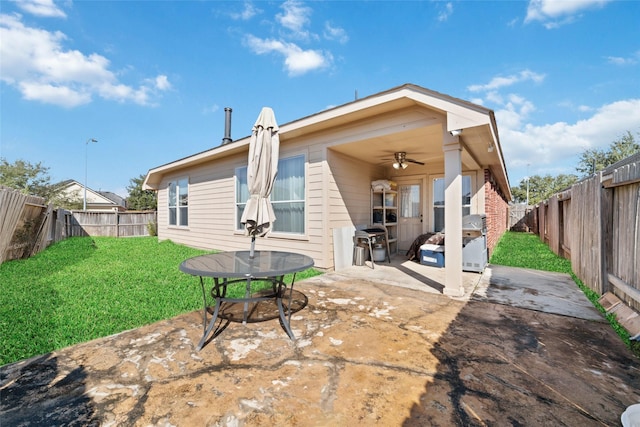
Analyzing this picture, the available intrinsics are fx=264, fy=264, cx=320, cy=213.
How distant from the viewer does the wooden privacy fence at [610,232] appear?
289 cm

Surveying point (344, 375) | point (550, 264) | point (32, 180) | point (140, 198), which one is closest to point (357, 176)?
point (550, 264)

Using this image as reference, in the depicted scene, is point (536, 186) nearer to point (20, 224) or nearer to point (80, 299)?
point (80, 299)

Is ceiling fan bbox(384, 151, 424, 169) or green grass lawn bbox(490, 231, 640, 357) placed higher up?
ceiling fan bbox(384, 151, 424, 169)

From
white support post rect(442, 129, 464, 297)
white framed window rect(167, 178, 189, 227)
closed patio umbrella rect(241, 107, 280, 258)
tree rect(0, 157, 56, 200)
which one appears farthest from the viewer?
tree rect(0, 157, 56, 200)

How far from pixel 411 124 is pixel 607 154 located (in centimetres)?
3052

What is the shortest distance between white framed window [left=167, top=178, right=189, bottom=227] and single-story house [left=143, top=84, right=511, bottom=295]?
62 millimetres

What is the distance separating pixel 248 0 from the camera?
644 centimetres

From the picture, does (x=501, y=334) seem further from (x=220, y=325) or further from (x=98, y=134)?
(x=98, y=134)

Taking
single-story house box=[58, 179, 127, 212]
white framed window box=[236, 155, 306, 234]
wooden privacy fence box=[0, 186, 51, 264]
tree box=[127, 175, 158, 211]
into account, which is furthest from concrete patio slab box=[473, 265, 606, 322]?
tree box=[127, 175, 158, 211]

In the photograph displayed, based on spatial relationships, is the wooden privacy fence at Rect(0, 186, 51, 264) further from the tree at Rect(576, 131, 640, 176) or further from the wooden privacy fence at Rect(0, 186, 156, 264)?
the tree at Rect(576, 131, 640, 176)

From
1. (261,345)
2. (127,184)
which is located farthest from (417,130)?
(127,184)

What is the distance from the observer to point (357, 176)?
6449 mm

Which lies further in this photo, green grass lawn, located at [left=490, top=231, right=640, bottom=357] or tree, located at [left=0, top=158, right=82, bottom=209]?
tree, located at [left=0, top=158, right=82, bottom=209]

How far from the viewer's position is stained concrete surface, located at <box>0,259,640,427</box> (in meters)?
1.57
